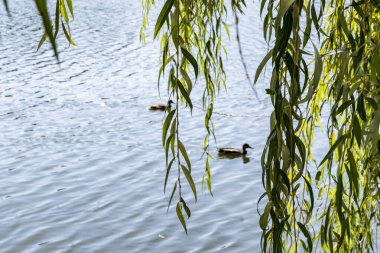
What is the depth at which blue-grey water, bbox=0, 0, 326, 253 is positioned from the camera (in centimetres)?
549

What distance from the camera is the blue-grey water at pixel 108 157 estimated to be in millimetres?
5488

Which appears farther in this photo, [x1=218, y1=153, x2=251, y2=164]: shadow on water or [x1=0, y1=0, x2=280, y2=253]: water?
[x1=218, y1=153, x2=251, y2=164]: shadow on water

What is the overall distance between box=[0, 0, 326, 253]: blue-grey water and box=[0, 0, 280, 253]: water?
0.01 m

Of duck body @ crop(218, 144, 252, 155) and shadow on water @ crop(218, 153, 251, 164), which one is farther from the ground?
duck body @ crop(218, 144, 252, 155)

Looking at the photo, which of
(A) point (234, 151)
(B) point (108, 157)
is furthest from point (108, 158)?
(A) point (234, 151)

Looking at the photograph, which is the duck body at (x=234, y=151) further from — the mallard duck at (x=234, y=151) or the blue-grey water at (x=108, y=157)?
the blue-grey water at (x=108, y=157)

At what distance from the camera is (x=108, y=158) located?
23.7 ft

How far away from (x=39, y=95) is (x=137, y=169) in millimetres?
3289

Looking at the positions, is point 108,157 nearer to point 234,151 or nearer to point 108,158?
point 108,158

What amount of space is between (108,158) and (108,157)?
0.03 metres

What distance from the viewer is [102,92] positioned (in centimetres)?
988

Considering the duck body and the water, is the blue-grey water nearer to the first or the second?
the water

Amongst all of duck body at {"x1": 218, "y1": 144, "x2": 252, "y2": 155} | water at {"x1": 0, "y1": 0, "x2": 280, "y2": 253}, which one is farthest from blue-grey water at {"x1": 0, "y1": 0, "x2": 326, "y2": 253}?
duck body at {"x1": 218, "y1": 144, "x2": 252, "y2": 155}

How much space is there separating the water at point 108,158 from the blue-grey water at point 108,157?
11 mm
